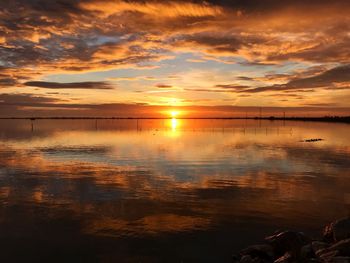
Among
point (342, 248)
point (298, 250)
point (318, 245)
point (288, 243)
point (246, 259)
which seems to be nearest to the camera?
point (298, 250)

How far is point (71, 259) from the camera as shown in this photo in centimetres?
1630

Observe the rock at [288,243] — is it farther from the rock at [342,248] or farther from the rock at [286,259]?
the rock at [342,248]

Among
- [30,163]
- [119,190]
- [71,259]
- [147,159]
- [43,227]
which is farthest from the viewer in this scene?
[147,159]

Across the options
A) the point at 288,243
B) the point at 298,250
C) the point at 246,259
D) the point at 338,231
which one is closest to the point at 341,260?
the point at 298,250

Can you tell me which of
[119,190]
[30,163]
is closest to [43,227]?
[119,190]

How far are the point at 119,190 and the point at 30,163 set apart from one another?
65.0ft

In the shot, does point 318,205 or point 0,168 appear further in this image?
point 0,168

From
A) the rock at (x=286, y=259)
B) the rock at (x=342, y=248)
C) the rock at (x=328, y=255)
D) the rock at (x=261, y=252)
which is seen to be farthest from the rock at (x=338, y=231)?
the rock at (x=286, y=259)

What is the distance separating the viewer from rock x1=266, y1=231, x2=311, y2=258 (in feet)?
50.4

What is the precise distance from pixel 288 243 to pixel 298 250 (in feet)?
2.83

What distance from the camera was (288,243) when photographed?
1584 centimetres

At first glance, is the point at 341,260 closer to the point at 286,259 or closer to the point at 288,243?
the point at 286,259

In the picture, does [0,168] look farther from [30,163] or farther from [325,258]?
[325,258]

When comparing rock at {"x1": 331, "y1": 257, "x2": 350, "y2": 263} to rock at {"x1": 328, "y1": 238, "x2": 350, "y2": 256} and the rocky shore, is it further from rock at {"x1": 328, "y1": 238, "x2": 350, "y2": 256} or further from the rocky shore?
rock at {"x1": 328, "y1": 238, "x2": 350, "y2": 256}
